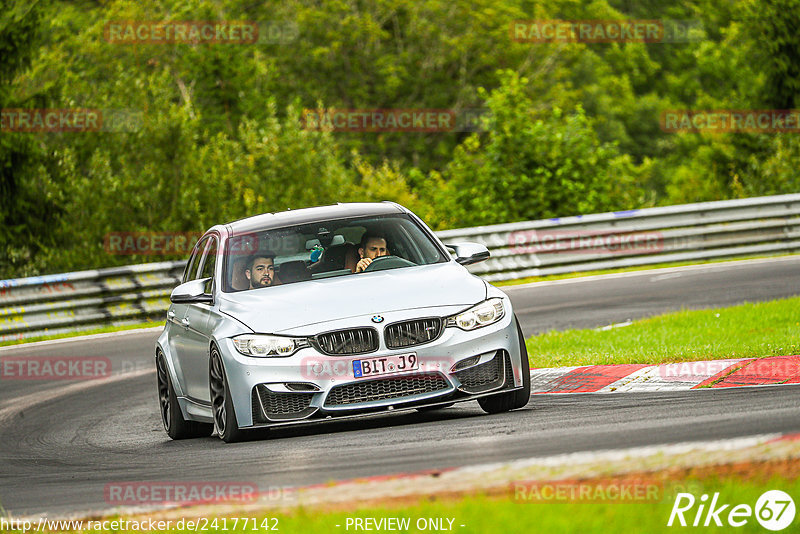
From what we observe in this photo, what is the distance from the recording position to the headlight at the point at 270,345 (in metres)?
8.39

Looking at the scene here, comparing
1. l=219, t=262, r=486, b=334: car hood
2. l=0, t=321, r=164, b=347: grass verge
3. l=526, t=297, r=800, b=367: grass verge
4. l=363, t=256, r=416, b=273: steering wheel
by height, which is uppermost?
l=219, t=262, r=486, b=334: car hood

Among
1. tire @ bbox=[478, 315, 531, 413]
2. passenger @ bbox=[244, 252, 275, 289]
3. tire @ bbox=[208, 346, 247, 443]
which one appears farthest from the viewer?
passenger @ bbox=[244, 252, 275, 289]

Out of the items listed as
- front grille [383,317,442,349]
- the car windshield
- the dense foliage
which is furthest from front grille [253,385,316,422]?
the dense foliage

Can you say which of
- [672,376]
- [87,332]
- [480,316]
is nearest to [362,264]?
[480,316]

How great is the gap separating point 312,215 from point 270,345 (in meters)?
1.96

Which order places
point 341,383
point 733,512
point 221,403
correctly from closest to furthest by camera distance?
point 733,512 → point 341,383 → point 221,403

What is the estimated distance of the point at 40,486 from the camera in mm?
7594

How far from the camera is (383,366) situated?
27.5 feet

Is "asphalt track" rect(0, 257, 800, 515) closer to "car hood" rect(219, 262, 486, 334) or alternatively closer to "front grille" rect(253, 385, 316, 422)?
"front grille" rect(253, 385, 316, 422)

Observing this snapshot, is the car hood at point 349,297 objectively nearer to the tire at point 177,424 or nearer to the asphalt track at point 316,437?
the asphalt track at point 316,437

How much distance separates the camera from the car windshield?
31.5ft

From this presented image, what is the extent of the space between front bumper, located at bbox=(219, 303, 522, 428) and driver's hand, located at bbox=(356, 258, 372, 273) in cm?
136

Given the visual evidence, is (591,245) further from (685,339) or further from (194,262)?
(194,262)

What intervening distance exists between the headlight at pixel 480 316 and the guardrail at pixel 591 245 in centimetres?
1203
